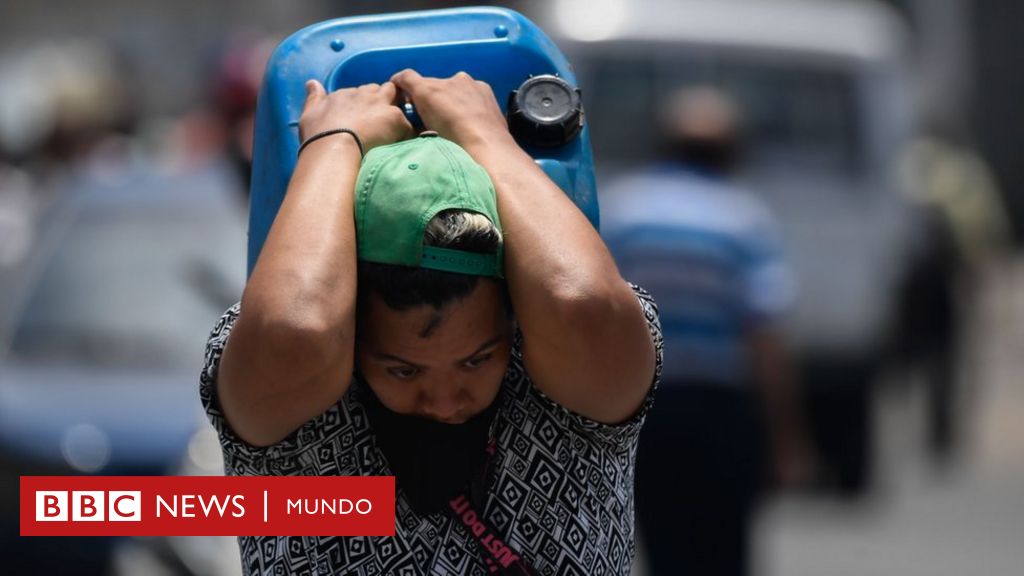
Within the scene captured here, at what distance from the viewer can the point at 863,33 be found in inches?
439

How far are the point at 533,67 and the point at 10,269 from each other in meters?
4.59

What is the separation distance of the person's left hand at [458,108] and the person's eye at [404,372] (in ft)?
0.99

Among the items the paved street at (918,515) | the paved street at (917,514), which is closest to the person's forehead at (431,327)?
the paved street at (917,514)

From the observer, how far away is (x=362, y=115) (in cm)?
263

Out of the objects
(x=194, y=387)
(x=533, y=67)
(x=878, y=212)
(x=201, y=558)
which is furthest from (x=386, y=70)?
(x=878, y=212)

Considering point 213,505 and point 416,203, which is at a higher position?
point 416,203

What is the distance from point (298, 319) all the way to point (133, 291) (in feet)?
14.6

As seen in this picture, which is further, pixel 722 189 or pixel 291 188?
pixel 722 189

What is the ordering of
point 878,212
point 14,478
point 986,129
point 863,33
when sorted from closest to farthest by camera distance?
point 14,478
point 878,212
point 863,33
point 986,129

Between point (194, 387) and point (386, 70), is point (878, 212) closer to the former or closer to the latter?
point (194, 387)

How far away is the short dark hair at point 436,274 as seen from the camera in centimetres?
243

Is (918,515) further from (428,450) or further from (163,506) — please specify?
(428,450)

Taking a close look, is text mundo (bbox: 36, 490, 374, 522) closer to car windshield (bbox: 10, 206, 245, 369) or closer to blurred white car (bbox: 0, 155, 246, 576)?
blurred white car (bbox: 0, 155, 246, 576)

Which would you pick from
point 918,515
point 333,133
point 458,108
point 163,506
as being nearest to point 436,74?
point 458,108
